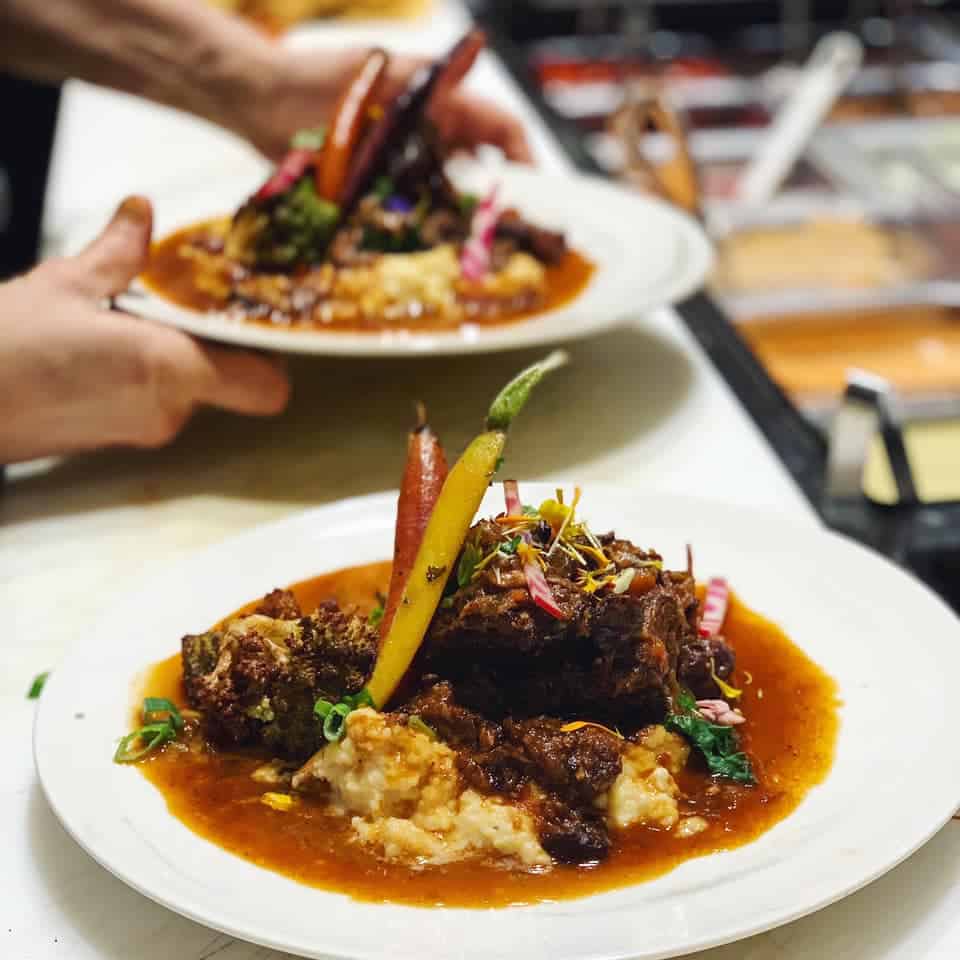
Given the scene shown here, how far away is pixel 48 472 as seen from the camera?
9.49 ft

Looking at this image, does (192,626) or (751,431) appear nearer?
(192,626)

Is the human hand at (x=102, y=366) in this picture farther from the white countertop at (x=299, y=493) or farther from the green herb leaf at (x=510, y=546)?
the green herb leaf at (x=510, y=546)

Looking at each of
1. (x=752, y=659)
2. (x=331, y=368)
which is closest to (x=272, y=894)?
(x=752, y=659)

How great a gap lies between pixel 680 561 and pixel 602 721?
0.52 metres

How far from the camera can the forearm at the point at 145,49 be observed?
12.4 feet

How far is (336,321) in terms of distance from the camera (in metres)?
3.03

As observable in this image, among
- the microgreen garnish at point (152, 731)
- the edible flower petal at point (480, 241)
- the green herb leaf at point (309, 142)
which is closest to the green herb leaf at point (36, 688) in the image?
the microgreen garnish at point (152, 731)

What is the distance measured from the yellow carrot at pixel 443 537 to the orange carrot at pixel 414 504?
48 mm

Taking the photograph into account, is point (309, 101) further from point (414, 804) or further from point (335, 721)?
point (414, 804)

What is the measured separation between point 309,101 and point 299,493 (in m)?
1.71

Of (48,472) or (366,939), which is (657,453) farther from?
(366,939)

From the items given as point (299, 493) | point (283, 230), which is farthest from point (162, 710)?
point (283, 230)

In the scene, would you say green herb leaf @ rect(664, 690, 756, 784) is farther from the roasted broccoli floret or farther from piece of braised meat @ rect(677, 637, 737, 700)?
the roasted broccoli floret

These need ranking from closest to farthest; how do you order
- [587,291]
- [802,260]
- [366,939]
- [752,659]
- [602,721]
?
[366,939] < [602,721] < [752,659] < [587,291] < [802,260]
